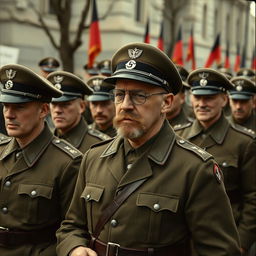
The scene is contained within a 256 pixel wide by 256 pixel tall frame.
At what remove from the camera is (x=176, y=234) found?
297 centimetres

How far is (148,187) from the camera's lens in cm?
304

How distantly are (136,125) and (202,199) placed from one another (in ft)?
1.93

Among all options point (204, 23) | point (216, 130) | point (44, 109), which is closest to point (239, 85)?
point (216, 130)

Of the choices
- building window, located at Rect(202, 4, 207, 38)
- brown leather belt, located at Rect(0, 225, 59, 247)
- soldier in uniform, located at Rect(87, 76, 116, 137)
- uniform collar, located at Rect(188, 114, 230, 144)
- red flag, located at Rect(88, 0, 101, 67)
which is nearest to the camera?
brown leather belt, located at Rect(0, 225, 59, 247)

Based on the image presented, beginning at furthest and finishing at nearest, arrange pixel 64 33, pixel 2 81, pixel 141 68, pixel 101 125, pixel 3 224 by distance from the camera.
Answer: pixel 64 33 < pixel 101 125 < pixel 2 81 < pixel 3 224 < pixel 141 68

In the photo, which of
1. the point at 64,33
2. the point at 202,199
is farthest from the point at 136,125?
the point at 64,33

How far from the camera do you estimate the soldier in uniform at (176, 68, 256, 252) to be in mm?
4816

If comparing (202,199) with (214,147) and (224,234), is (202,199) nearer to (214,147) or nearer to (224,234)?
(224,234)

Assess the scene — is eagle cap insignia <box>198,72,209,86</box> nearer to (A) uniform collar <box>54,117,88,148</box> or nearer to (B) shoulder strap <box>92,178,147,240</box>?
(A) uniform collar <box>54,117,88,148</box>

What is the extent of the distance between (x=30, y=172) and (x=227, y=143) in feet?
7.35

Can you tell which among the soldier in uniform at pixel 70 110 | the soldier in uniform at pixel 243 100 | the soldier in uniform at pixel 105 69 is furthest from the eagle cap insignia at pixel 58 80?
the soldier in uniform at pixel 105 69

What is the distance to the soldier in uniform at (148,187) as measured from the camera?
2949 mm

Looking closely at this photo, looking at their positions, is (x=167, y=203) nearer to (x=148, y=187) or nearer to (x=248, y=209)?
(x=148, y=187)

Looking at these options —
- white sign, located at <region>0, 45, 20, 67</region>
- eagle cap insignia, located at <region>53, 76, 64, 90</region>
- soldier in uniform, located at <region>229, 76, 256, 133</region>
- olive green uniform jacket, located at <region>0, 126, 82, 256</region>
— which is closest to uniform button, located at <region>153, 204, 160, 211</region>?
olive green uniform jacket, located at <region>0, 126, 82, 256</region>
